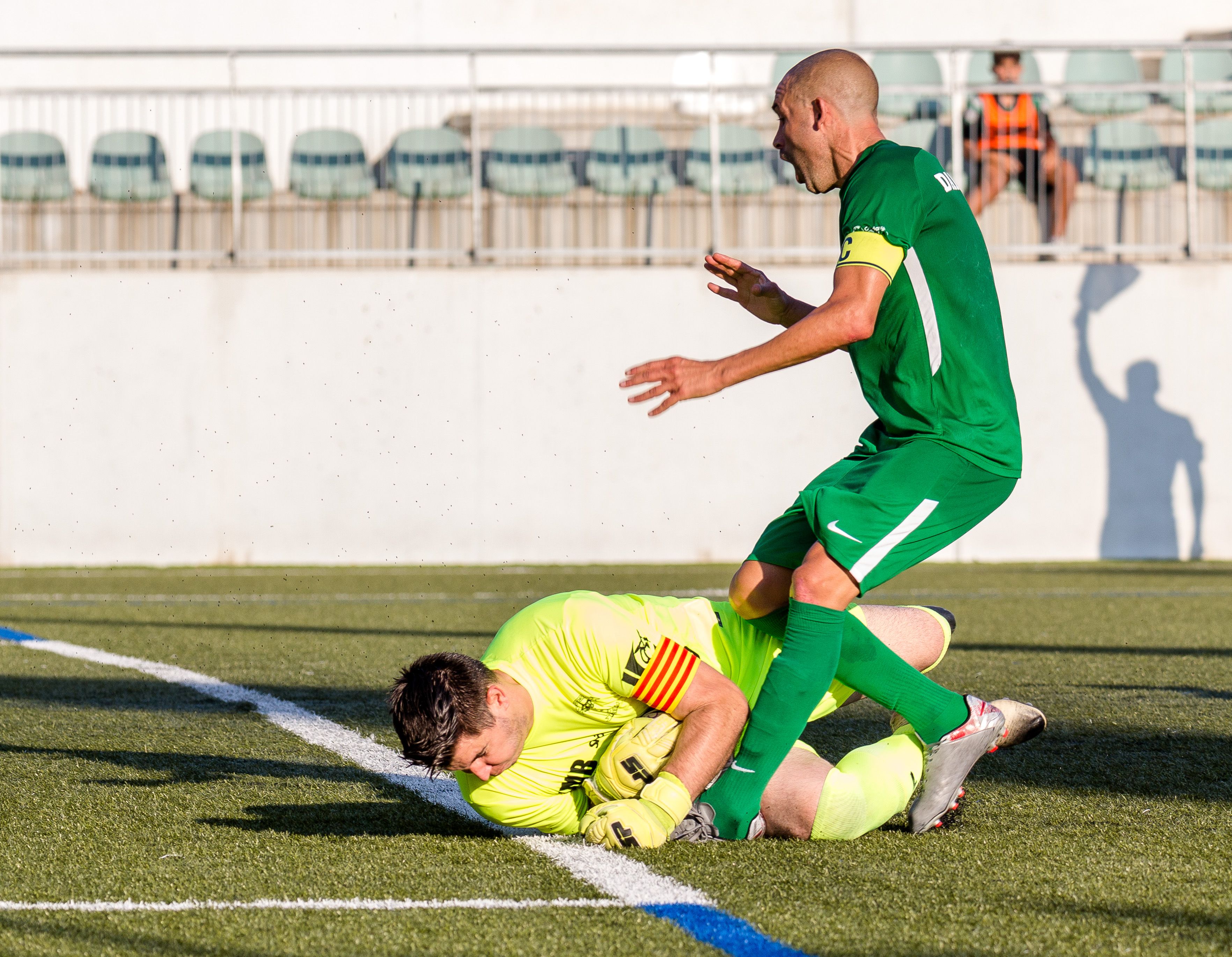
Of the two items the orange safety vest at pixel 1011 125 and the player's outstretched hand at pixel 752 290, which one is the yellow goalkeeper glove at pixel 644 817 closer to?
the player's outstretched hand at pixel 752 290

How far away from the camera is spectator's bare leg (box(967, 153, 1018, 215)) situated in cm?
1384

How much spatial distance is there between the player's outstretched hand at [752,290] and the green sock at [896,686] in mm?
890

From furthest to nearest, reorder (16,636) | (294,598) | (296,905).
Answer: (294,598)
(16,636)
(296,905)

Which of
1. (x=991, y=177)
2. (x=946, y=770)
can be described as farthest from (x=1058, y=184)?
(x=946, y=770)

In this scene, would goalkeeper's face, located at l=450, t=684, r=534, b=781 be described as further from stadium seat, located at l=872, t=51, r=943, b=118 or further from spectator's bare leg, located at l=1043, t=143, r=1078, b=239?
stadium seat, located at l=872, t=51, r=943, b=118

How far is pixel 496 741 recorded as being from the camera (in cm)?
326

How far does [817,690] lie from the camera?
341 cm

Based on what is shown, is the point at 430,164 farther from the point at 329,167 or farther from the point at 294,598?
the point at 294,598

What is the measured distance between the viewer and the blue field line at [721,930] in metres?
2.54

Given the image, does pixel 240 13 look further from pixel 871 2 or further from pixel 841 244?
pixel 841 244

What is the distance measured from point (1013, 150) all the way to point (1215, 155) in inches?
78.9

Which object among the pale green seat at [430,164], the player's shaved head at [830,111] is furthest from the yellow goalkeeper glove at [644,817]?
the pale green seat at [430,164]

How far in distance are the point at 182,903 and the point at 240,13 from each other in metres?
17.0

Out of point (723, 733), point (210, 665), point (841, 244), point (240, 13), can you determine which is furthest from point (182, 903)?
point (240, 13)
